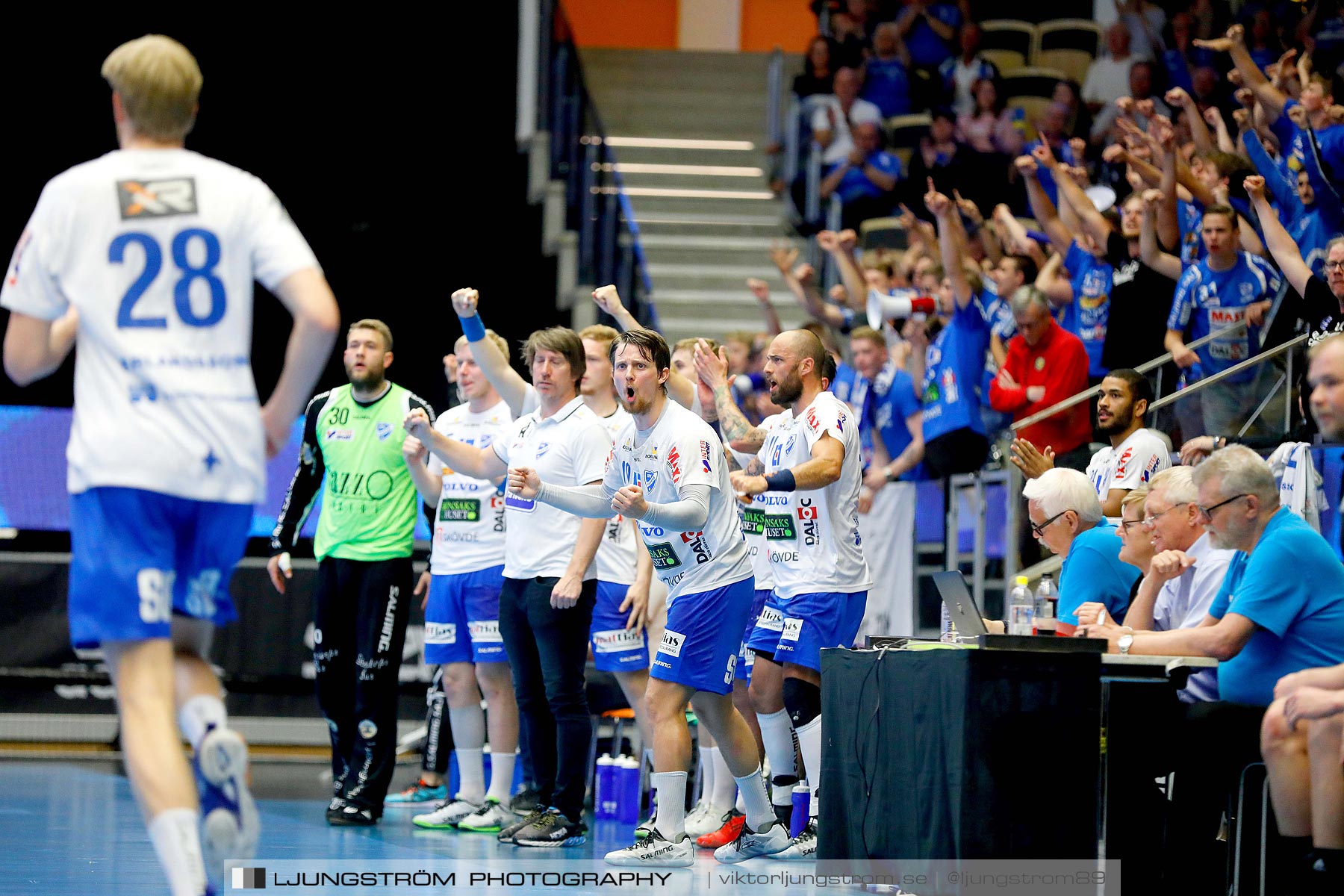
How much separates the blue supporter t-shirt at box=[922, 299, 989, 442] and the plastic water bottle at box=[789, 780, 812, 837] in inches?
118

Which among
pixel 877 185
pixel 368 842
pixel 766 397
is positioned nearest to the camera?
pixel 368 842

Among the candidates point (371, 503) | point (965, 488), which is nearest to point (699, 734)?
point (371, 503)

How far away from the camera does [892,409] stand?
9680mm

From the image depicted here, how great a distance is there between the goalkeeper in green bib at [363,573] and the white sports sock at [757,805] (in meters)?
1.85

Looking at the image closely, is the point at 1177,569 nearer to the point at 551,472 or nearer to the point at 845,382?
the point at 551,472

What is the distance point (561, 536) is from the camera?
673 cm

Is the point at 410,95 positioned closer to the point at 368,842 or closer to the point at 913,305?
the point at 913,305

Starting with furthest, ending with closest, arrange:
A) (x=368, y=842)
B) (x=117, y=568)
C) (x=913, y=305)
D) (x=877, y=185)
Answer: (x=877, y=185)
(x=913, y=305)
(x=368, y=842)
(x=117, y=568)

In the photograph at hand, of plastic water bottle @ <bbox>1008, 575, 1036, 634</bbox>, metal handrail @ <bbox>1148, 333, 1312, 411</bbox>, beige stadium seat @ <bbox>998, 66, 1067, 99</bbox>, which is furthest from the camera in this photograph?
beige stadium seat @ <bbox>998, 66, 1067, 99</bbox>

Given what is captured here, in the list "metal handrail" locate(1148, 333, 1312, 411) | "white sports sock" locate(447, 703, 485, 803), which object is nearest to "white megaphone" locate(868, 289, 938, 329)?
"metal handrail" locate(1148, 333, 1312, 411)

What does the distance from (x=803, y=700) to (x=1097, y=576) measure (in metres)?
1.28

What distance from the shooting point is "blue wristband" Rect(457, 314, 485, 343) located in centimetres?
636

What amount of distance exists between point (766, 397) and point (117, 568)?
5416 mm

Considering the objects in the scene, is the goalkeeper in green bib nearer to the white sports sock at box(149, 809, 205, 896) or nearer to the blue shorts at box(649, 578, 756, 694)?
the blue shorts at box(649, 578, 756, 694)
